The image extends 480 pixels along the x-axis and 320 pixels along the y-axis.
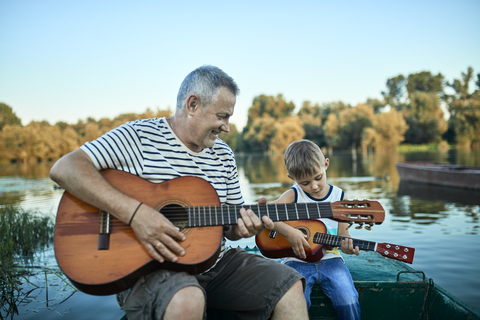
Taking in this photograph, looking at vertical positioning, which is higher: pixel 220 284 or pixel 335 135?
pixel 335 135

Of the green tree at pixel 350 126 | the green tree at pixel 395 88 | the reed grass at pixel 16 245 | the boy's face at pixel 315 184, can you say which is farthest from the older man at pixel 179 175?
the green tree at pixel 395 88

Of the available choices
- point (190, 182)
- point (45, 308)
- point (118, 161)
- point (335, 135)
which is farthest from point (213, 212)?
point (335, 135)

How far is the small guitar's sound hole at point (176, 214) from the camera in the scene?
2199 millimetres

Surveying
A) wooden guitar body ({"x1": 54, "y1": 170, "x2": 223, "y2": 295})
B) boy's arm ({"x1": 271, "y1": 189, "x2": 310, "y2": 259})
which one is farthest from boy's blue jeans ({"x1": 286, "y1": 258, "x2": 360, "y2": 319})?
wooden guitar body ({"x1": 54, "y1": 170, "x2": 223, "y2": 295})

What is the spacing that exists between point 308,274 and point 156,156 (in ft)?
5.21

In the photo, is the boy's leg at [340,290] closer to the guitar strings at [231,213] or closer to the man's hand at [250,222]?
the guitar strings at [231,213]

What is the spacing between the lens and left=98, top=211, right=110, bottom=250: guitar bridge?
2033mm

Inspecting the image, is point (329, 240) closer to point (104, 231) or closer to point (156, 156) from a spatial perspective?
point (156, 156)

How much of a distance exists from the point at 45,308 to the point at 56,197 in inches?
456

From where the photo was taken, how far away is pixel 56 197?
15.0m

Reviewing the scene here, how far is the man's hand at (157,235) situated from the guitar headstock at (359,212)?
1169 mm

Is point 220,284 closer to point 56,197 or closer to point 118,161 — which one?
point 118,161

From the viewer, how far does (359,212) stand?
2.47 m

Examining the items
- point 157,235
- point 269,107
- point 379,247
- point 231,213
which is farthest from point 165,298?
point 269,107
